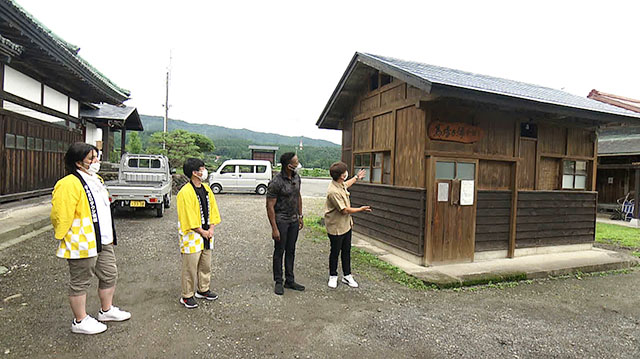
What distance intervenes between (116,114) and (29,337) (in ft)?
50.7

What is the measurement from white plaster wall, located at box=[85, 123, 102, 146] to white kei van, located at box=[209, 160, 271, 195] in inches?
222

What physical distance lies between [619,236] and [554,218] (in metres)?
4.84

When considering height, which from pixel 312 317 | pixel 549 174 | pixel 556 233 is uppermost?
pixel 549 174

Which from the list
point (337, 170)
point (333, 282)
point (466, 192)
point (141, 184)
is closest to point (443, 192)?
point (466, 192)

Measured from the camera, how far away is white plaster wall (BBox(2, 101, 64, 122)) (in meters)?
8.09

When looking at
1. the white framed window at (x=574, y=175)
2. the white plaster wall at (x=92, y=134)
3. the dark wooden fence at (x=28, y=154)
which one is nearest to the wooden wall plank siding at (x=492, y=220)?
the white framed window at (x=574, y=175)

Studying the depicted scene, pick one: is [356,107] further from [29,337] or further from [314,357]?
[29,337]

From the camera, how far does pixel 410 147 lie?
613 cm

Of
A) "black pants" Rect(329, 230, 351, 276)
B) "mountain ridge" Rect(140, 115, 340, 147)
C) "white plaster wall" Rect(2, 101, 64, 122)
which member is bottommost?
"black pants" Rect(329, 230, 351, 276)

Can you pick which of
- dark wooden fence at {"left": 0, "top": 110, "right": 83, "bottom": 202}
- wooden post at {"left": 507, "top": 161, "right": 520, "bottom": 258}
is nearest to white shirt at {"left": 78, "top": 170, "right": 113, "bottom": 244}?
wooden post at {"left": 507, "top": 161, "right": 520, "bottom": 258}

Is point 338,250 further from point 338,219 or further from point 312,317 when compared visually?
point 312,317

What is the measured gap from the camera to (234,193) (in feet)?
63.1

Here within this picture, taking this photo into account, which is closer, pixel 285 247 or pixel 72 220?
pixel 72 220

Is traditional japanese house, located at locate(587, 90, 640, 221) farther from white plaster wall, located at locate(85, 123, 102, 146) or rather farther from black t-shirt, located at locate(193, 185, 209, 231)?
white plaster wall, located at locate(85, 123, 102, 146)
